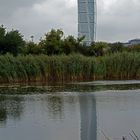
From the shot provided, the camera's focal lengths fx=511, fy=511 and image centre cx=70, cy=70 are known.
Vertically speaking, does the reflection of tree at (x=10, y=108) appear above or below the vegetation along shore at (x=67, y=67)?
below

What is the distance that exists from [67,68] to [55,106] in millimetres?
16246

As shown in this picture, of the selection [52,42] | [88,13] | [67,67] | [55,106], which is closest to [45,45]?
[52,42]

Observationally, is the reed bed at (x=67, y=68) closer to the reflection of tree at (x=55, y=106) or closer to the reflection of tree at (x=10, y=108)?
the reflection of tree at (x=10, y=108)

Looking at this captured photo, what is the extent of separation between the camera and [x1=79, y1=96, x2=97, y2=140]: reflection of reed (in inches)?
467

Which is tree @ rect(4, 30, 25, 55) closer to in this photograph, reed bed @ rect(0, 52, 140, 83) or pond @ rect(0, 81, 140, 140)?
reed bed @ rect(0, 52, 140, 83)

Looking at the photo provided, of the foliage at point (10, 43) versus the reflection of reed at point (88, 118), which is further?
the foliage at point (10, 43)

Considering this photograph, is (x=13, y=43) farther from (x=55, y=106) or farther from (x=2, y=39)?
(x=55, y=106)

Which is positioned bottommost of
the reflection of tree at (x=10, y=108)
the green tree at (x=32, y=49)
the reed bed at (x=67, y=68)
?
the reflection of tree at (x=10, y=108)

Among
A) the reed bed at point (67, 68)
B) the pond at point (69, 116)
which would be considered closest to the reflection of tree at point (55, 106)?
the pond at point (69, 116)

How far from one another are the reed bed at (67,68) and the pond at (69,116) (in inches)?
Answer: 359

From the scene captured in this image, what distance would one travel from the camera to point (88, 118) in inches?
612

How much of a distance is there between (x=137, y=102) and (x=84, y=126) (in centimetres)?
660

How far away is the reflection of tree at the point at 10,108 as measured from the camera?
667 inches

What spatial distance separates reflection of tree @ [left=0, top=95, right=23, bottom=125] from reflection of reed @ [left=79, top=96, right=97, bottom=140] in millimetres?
2290
